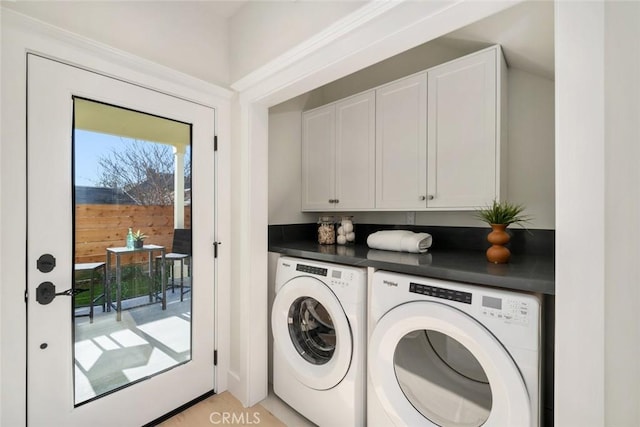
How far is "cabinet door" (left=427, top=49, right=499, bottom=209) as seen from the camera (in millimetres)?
1545

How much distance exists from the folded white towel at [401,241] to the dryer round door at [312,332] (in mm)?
523

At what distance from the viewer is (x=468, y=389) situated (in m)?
1.25

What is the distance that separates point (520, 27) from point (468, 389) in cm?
172

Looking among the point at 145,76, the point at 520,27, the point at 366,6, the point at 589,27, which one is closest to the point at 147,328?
the point at 145,76

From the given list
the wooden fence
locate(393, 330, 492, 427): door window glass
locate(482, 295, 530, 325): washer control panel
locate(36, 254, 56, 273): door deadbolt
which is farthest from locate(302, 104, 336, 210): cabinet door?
locate(36, 254, 56, 273): door deadbolt

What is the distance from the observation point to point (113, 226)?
1563 mm

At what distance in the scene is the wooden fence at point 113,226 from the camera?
1.45 metres

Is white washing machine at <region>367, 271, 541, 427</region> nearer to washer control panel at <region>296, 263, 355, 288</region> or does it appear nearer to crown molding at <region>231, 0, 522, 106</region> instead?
washer control panel at <region>296, 263, 355, 288</region>

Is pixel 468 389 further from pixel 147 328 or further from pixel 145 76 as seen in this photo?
pixel 145 76

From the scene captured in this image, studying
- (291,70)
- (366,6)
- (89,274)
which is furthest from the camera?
(291,70)

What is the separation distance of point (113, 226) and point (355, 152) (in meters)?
1.63

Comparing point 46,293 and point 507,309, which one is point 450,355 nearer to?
point 507,309

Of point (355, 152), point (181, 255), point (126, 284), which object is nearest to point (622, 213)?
point (355, 152)

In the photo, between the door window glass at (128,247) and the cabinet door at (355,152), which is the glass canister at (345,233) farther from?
the door window glass at (128,247)
